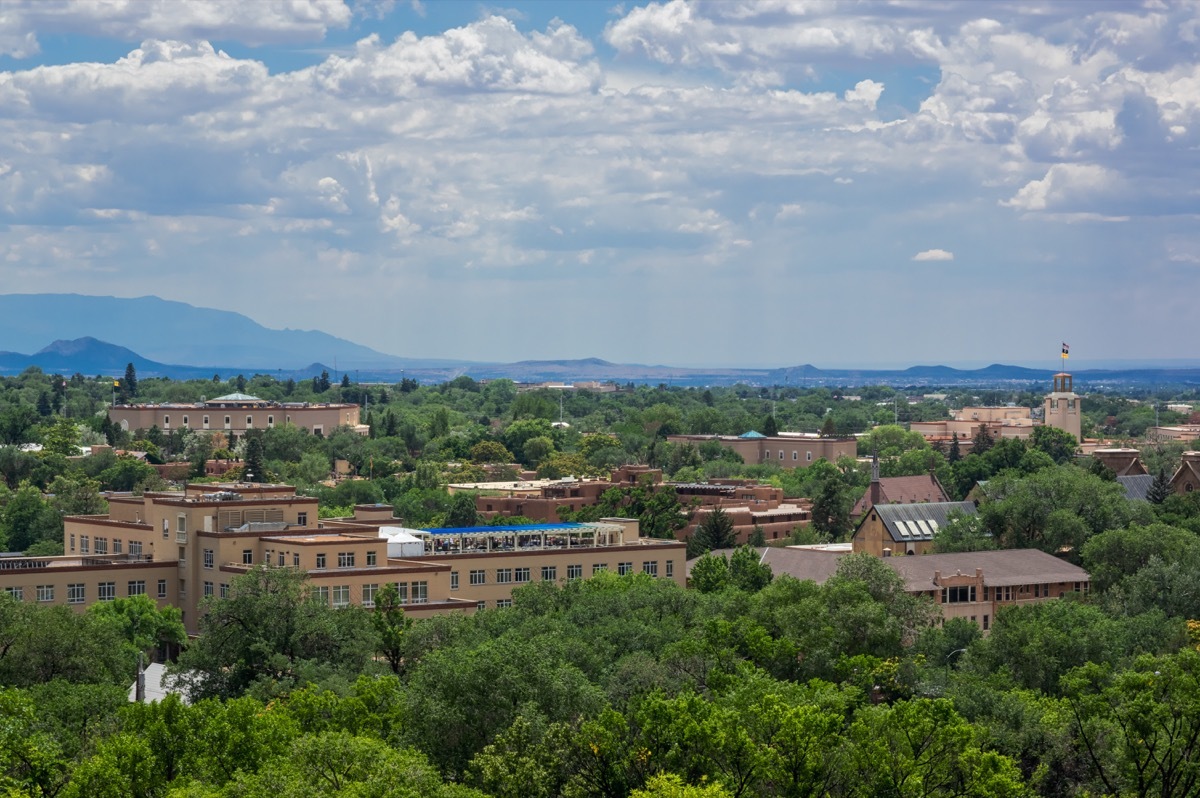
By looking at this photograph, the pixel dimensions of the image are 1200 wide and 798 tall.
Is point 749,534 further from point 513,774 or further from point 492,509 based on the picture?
point 513,774

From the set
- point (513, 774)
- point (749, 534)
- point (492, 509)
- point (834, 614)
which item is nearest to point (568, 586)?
point (834, 614)

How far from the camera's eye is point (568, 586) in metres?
91.9

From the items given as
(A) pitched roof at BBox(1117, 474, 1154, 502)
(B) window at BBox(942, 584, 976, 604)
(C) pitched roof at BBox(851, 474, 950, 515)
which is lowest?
(B) window at BBox(942, 584, 976, 604)

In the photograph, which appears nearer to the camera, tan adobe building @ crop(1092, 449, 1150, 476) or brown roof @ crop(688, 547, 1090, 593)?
brown roof @ crop(688, 547, 1090, 593)

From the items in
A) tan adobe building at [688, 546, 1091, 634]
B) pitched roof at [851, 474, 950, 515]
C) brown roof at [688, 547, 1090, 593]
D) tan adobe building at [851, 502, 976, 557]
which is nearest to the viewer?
tan adobe building at [688, 546, 1091, 634]

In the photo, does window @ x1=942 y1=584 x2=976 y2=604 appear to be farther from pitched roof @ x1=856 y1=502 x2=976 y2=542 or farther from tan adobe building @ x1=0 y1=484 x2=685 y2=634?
pitched roof @ x1=856 y1=502 x2=976 y2=542

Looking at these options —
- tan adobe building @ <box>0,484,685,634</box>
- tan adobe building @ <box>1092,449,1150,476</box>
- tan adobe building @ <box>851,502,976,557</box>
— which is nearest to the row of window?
tan adobe building @ <box>0,484,685,634</box>

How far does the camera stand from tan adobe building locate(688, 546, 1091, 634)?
103m

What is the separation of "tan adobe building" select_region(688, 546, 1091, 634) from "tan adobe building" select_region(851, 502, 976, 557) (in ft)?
38.9

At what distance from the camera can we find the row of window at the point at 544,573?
100938mm

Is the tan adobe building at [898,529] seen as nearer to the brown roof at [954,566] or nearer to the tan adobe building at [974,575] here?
the brown roof at [954,566]

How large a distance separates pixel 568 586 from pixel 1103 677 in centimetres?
2743

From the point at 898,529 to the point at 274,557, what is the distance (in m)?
44.1

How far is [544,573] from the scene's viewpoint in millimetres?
103562
